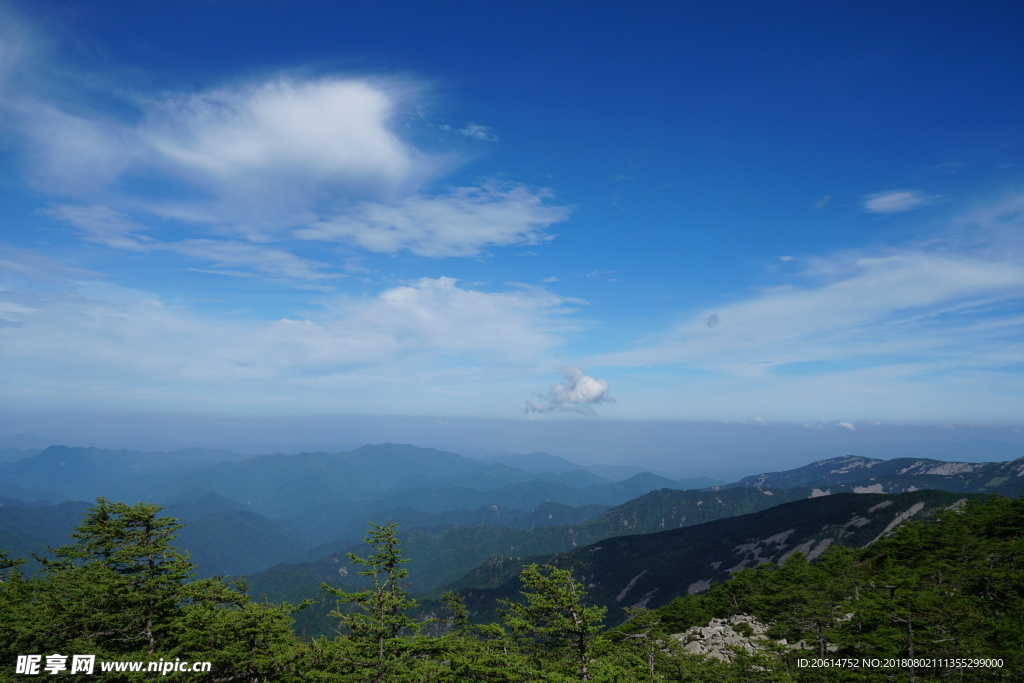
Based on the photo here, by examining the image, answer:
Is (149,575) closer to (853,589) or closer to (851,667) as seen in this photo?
(851,667)

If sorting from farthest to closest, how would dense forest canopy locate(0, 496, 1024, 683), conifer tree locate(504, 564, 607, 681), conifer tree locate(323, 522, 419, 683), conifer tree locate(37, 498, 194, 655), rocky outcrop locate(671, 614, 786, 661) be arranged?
1. rocky outcrop locate(671, 614, 786, 661)
2. conifer tree locate(37, 498, 194, 655)
3. conifer tree locate(504, 564, 607, 681)
4. dense forest canopy locate(0, 496, 1024, 683)
5. conifer tree locate(323, 522, 419, 683)

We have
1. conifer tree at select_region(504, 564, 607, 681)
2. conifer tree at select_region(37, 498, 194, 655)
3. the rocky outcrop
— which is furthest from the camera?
the rocky outcrop

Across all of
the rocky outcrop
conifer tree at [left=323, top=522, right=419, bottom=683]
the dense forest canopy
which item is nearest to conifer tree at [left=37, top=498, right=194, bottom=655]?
the dense forest canopy

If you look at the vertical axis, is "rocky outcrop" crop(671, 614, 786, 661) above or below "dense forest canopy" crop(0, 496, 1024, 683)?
below

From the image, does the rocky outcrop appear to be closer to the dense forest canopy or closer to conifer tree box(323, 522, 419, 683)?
the dense forest canopy

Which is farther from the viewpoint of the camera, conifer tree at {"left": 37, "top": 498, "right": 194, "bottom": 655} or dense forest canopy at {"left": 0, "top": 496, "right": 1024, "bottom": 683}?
conifer tree at {"left": 37, "top": 498, "right": 194, "bottom": 655}

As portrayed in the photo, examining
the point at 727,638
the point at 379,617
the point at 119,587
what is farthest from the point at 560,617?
the point at 727,638

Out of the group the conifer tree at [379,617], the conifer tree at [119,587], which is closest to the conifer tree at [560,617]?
the conifer tree at [379,617]

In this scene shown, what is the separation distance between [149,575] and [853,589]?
63714mm

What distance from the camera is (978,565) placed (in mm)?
39812

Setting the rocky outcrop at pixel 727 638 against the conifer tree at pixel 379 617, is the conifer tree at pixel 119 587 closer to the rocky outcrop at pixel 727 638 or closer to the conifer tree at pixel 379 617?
the conifer tree at pixel 379 617

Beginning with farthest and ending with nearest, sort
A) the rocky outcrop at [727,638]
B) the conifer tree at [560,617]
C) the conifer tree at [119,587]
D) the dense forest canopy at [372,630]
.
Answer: the rocky outcrop at [727,638]
the conifer tree at [119,587]
the conifer tree at [560,617]
the dense forest canopy at [372,630]

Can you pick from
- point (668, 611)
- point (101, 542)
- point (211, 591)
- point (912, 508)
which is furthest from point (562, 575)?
point (912, 508)

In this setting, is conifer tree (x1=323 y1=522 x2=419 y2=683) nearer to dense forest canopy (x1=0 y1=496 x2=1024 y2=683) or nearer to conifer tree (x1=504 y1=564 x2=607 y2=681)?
dense forest canopy (x1=0 y1=496 x2=1024 y2=683)
